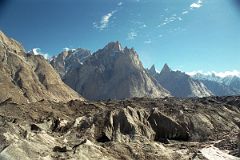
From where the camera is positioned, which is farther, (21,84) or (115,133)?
(21,84)

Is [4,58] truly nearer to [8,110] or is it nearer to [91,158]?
[8,110]

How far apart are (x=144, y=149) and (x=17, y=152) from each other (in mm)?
18924

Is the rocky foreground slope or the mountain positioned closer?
the rocky foreground slope

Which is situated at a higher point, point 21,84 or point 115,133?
point 21,84

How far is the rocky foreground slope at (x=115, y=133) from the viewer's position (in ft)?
154

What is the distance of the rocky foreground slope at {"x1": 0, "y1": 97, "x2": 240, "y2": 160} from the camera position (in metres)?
46.8

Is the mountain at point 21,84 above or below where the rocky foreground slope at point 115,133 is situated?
above

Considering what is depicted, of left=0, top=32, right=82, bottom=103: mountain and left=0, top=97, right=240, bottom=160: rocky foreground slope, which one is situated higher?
left=0, top=32, right=82, bottom=103: mountain

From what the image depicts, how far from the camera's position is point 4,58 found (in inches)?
7633

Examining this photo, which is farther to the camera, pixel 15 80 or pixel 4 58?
pixel 4 58

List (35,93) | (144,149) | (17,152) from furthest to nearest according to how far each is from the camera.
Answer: (35,93) → (144,149) → (17,152)

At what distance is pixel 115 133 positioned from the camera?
67000 mm

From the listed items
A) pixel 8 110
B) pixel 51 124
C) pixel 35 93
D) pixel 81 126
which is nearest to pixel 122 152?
pixel 81 126

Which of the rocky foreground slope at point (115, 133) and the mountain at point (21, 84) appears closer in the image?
the rocky foreground slope at point (115, 133)
